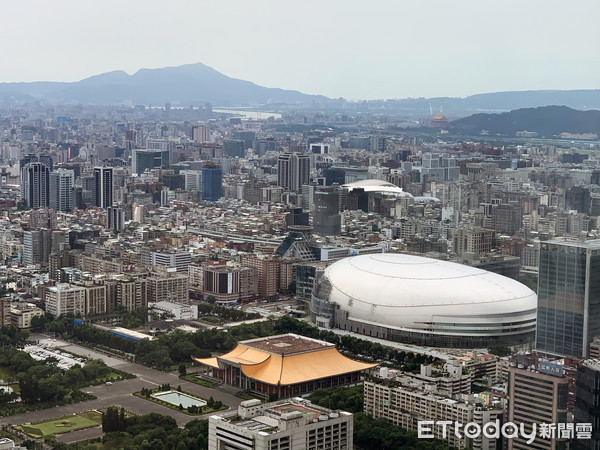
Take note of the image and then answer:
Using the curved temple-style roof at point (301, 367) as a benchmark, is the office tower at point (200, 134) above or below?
above

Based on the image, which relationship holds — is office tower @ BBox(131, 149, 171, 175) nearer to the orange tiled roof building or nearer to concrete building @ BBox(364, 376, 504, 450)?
the orange tiled roof building

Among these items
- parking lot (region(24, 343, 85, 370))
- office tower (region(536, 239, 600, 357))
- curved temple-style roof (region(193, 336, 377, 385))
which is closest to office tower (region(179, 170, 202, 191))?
parking lot (region(24, 343, 85, 370))

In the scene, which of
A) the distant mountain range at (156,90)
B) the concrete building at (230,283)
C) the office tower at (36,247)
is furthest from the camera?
the distant mountain range at (156,90)

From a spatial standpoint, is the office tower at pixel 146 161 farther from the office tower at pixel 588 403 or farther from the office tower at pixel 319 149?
the office tower at pixel 588 403

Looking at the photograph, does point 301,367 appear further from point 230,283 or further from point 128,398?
point 230,283

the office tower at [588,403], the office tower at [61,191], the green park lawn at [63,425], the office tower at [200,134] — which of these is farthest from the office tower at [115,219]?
the office tower at [200,134]

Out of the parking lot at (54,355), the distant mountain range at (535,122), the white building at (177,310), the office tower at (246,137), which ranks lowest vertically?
the parking lot at (54,355)

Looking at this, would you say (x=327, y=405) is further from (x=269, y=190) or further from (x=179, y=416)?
(x=269, y=190)
